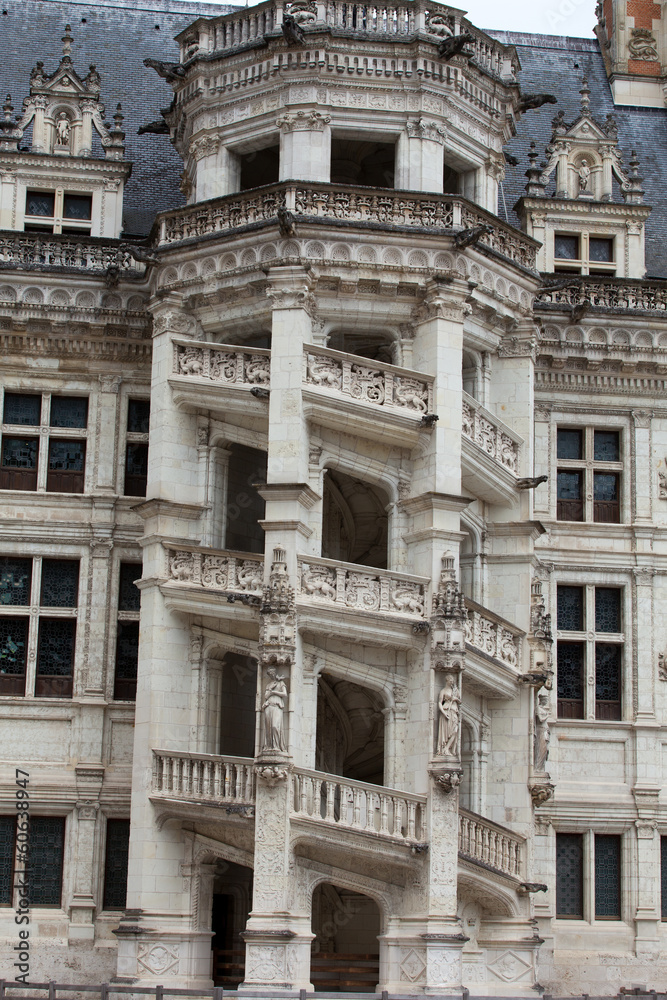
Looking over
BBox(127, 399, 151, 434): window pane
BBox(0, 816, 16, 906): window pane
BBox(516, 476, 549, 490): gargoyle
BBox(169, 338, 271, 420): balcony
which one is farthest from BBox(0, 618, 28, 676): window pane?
BBox(516, 476, 549, 490): gargoyle

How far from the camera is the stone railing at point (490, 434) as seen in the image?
25219mm

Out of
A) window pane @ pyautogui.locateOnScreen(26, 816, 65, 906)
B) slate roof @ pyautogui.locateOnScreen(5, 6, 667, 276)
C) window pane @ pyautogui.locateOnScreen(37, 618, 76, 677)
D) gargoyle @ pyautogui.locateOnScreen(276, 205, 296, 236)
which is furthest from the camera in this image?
slate roof @ pyautogui.locateOnScreen(5, 6, 667, 276)

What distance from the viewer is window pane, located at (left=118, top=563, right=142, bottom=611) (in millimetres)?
27562

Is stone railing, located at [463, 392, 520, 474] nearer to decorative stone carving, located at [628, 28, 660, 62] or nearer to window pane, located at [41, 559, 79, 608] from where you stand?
window pane, located at [41, 559, 79, 608]

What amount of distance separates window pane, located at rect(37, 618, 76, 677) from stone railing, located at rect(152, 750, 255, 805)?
3910 millimetres

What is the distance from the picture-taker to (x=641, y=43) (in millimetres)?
34844

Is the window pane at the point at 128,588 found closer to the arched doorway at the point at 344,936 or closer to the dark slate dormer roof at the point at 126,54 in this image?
the arched doorway at the point at 344,936

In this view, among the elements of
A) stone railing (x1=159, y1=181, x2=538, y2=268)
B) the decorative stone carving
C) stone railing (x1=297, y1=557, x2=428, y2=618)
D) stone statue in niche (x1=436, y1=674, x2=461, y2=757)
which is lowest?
stone statue in niche (x1=436, y1=674, x2=461, y2=757)

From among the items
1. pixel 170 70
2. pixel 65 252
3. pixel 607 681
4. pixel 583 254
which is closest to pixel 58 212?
pixel 65 252

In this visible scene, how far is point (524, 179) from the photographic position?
3222 centimetres

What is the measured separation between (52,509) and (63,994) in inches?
A: 321

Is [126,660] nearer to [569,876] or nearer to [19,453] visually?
[19,453]

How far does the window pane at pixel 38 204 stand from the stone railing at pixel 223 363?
5579 millimetres

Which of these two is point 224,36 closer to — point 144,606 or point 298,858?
point 144,606
